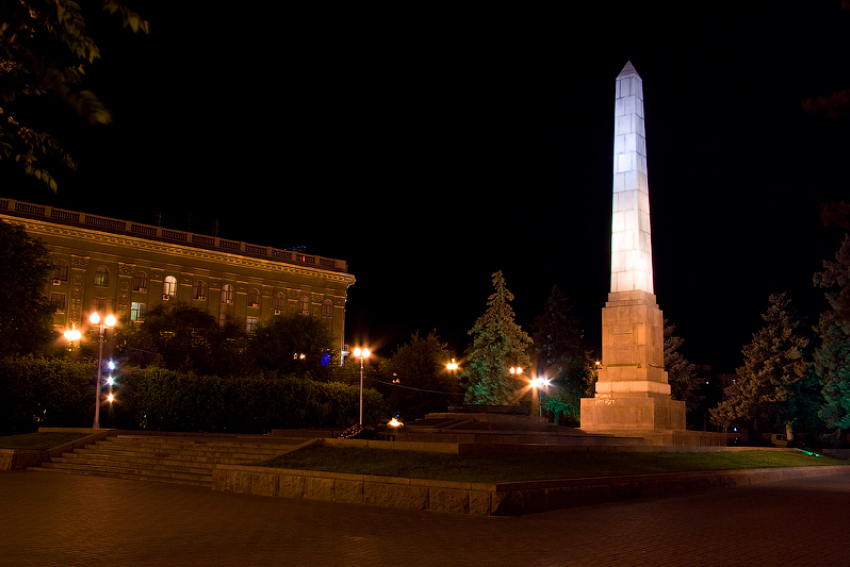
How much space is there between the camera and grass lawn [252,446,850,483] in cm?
1498

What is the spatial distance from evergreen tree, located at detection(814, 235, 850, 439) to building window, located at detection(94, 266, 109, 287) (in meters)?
50.5

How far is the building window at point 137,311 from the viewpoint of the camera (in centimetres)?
6381

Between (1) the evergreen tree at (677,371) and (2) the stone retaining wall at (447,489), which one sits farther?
(1) the evergreen tree at (677,371)

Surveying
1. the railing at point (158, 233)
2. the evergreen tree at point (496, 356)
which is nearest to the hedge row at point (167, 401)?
the evergreen tree at point (496, 356)

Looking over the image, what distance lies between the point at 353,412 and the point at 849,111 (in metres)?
39.8

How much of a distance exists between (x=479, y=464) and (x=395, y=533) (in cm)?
500

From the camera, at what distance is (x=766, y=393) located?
51.6 metres

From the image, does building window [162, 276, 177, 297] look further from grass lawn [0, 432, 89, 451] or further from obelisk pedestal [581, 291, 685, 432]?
obelisk pedestal [581, 291, 685, 432]

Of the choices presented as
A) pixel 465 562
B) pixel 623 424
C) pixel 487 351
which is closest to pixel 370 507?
pixel 465 562

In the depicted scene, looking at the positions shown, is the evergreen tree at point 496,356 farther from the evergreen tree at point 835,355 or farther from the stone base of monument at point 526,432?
the stone base of monument at point 526,432

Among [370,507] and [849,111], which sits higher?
[849,111]

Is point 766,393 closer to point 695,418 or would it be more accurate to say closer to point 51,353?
point 695,418

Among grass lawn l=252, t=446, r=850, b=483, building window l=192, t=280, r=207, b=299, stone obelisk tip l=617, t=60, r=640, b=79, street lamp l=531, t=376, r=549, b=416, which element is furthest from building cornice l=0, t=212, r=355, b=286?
grass lawn l=252, t=446, r=850, b=483

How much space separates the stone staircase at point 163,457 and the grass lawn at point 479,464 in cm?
232
